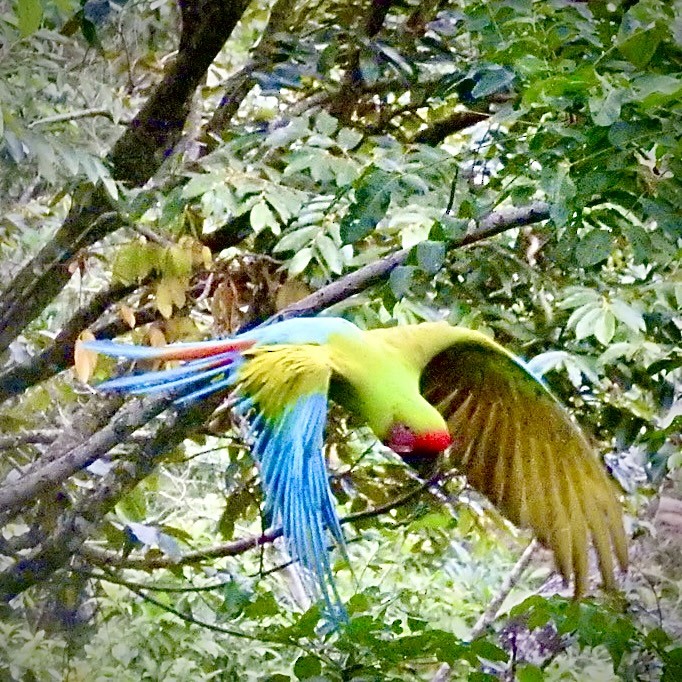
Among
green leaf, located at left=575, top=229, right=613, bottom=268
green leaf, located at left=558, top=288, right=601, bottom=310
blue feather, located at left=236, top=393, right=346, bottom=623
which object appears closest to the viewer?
blue feather, located at left=236, top=393, right=346, bottom=623

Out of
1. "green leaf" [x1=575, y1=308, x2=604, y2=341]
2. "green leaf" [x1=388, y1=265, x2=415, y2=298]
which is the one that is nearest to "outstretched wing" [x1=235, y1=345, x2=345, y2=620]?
"green leaf" [x1=388, y1=265, x2=415, y2=298]

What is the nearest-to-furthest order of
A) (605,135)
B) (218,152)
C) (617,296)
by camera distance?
(605,135), (617,296), (218,152)

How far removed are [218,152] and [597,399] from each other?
0.39m

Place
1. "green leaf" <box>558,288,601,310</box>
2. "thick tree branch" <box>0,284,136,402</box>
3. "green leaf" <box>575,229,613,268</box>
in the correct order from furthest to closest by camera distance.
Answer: "thick tree branch" <box>0,284,136,402</box> → "green leaf" <box>558,288,601,310</box> → "green leaf" <box>575,229,613,268</box>

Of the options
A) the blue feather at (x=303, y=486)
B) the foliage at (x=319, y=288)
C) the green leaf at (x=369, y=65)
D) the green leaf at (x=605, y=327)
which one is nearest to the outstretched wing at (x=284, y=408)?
the blue feather at (x=303, y=486)

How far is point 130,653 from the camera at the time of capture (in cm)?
70

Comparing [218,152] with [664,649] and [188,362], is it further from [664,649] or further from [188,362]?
[664,649]

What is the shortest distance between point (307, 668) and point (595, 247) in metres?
0.32

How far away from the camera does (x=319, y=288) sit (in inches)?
27.8

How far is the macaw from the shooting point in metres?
0.48

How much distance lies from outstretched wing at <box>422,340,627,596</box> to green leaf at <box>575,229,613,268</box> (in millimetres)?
80

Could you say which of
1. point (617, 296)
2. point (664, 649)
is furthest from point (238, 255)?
point (664, 649)

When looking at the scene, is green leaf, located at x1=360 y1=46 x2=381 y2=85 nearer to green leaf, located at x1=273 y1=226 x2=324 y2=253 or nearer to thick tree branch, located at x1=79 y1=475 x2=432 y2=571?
green leaf, located at x1=273 y1=226 x2=324 y2=253

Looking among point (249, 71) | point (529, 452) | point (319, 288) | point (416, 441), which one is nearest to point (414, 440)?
point (416, 441)
